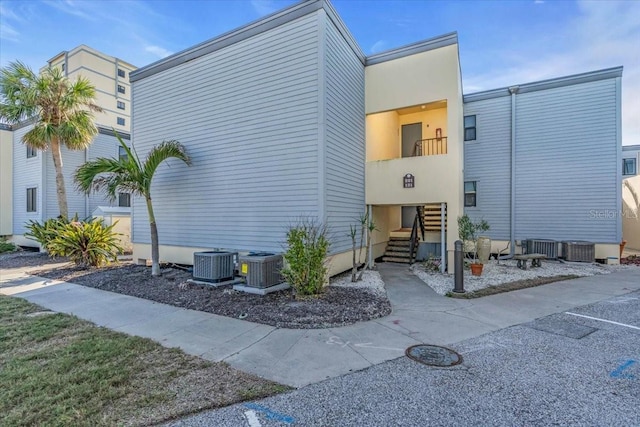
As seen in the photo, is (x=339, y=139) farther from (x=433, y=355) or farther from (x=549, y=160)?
(x=549, y=160)

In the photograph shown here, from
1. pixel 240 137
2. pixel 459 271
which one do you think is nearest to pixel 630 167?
pixel 459 271

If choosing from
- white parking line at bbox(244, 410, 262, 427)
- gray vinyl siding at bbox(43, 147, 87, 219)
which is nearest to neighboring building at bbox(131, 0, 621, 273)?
white parking line at bbox(244, 410, 262, 427)

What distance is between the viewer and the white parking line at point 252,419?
7.76 feet

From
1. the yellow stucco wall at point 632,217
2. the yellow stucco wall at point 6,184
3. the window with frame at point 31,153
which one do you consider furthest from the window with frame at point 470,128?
the yellow stucco wall at point 6,184

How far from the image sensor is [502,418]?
2.46m

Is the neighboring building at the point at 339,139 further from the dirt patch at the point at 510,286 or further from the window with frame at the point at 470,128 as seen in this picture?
the dirt patch at the point at 510,286

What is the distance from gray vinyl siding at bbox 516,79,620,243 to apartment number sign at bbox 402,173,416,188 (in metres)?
5.37

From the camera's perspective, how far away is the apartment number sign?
908cm

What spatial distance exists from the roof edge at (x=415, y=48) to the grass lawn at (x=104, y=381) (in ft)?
30.6

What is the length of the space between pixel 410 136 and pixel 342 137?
5.45 metres

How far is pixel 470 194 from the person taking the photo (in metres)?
12.4

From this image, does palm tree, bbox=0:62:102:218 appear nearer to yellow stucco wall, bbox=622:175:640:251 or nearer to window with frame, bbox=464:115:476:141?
window with frame, bbox=464:115:476:141

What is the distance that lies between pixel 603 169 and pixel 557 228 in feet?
7.98

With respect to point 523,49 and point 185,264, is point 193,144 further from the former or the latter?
point 523,49
